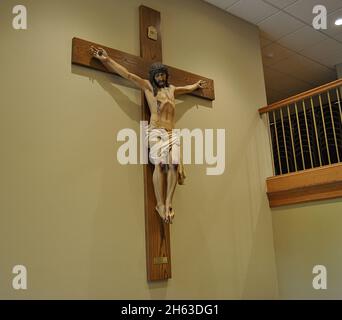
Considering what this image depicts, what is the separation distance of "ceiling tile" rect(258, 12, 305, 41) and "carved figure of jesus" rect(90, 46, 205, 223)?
2033 millimetres

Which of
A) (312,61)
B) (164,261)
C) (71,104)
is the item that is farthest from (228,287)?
(312,61)

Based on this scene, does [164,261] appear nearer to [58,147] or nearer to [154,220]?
[154,220]

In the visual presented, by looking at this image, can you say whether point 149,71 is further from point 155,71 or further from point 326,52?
point 326,52

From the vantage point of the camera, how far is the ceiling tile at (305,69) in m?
5.81

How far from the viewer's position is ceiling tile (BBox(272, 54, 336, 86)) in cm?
581

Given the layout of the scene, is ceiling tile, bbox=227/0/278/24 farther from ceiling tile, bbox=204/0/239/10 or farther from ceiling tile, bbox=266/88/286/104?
ceiling tile, bbox=266/88/286/104

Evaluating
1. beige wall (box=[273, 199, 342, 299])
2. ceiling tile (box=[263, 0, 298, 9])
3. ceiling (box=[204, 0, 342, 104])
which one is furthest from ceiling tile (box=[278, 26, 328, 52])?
beige wall (box=[273, 199, 342, 299])

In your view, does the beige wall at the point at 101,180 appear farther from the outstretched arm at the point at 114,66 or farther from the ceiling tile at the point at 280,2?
the ceiling tile at the point at 280,2

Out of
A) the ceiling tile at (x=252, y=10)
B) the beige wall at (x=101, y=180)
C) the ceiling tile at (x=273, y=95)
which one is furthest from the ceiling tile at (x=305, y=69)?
the beige wall at (x=101, y=180)

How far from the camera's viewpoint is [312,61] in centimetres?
587

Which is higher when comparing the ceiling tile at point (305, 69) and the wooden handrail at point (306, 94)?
the ceiling tile at point (305, 69)

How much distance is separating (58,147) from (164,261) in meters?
Result: 1.23

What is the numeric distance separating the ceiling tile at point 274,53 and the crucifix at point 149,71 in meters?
2.21

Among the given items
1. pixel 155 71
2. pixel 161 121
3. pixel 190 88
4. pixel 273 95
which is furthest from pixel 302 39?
pixel 161 121
